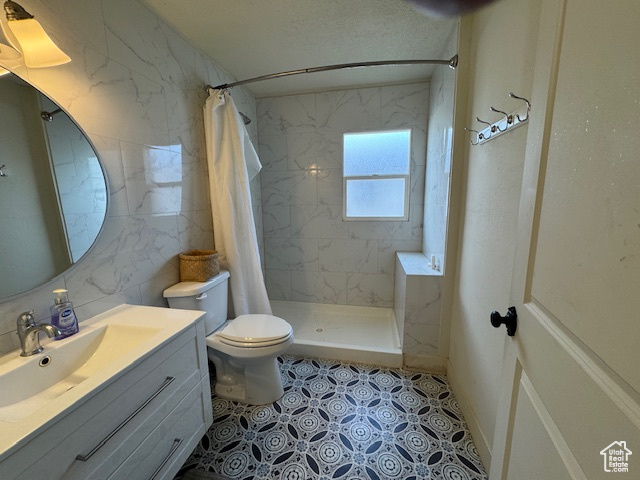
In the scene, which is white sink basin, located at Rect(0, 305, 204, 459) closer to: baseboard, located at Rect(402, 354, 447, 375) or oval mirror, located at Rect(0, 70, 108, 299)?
oval mirror, located at Rect(0, 70, 108, 299)

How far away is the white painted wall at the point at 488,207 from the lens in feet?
3.34

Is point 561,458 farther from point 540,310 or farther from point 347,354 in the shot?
point 347,354

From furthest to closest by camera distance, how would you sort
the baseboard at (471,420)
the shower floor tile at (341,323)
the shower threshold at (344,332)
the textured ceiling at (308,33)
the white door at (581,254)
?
the shower floor tile at (341,323), the shower threshold at (344,332), the textured ceiling at (308,33), the baseboard at (471,420), the white door at (581,254)

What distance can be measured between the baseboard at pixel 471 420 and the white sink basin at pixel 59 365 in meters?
1.59

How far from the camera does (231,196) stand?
6.20 feet

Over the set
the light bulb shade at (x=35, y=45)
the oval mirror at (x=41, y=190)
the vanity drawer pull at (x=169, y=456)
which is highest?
the light bulb shade at (x=35, y=45)

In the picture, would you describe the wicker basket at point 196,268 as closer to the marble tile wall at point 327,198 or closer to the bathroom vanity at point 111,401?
the bathroom vanity at point 111,401

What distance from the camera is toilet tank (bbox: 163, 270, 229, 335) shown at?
1.51 meters

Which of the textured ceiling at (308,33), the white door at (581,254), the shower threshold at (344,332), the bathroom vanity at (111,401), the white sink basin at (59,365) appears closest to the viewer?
the white door at (581,254)

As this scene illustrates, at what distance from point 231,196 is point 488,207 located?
62.8 inches

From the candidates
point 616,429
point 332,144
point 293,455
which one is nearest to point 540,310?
point 616,429

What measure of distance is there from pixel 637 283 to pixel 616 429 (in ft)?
0.72

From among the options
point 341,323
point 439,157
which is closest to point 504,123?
point 439,157

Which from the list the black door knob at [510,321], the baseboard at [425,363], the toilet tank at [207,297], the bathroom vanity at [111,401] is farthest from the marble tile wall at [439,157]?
the bathroom vanity at [111,401]
